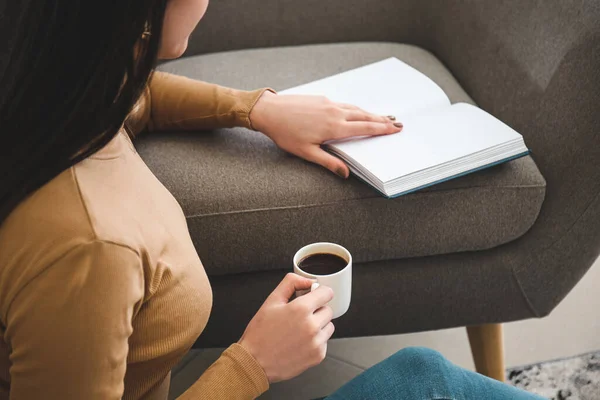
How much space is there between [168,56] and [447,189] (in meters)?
0.56

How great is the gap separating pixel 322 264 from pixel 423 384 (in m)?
0.20

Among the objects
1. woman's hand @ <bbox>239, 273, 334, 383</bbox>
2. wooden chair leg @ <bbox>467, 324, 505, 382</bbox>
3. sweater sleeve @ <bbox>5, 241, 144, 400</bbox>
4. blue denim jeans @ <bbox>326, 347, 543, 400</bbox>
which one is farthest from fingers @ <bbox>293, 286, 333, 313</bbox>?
wooden chair leg @ <bbox>467, 324, 505, 382</bbox>

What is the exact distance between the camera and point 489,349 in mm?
1430

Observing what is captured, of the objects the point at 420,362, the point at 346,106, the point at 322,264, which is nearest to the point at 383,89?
the point at 346,106

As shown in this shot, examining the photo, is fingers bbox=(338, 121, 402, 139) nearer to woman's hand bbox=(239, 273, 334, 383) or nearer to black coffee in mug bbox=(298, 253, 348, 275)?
black coffee in mug bbox=(298, 253, 348, 275)

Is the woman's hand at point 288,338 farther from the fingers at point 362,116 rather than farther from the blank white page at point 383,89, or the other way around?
the blank white page at point 383,89

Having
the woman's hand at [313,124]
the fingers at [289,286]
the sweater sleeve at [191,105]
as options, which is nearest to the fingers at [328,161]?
the woman's hand at [313,124]

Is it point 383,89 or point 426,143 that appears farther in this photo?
point 383,89

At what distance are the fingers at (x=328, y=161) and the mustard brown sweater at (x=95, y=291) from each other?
1.39 feet

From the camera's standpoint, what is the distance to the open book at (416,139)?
1.13m

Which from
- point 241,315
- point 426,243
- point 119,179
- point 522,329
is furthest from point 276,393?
point 119,179

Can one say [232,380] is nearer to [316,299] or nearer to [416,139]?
[316,299]

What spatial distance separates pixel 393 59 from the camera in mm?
1473

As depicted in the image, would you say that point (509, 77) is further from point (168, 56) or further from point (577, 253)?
point (168, 56)
